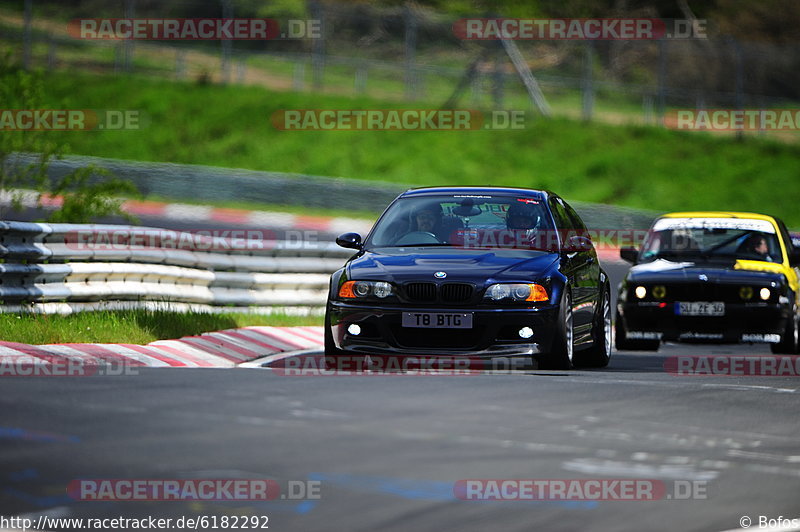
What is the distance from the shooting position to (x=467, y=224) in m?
12.2

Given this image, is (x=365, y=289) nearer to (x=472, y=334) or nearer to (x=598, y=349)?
(x=472, y=334)

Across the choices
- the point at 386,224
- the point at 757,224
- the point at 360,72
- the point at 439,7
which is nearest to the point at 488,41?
the point at 360,72

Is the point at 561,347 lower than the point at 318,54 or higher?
lower

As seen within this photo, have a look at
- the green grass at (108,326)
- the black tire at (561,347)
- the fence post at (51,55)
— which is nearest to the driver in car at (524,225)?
the black tire at (561,347)

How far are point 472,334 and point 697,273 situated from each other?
4.73m

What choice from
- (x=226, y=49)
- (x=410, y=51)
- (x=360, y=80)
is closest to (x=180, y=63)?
(x=226, y=49)

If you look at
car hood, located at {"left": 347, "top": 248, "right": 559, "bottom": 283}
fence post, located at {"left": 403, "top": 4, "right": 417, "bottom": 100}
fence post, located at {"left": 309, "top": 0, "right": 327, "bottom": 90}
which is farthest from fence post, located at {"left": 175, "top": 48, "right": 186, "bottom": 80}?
car hood, located at {"left": 347, "top": 248, "right": 559, "bottom": 283}

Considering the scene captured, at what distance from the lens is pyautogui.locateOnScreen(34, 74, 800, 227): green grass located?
1492 inches

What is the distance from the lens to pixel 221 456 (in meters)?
6.31

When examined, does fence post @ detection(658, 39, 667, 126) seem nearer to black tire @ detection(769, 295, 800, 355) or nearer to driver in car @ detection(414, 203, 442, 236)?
black tire @ detection(769, 295, 800, 355)

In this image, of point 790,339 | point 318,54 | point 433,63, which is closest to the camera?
point 790,339

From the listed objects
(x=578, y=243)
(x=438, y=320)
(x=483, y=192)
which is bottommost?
(x=438, y=320)

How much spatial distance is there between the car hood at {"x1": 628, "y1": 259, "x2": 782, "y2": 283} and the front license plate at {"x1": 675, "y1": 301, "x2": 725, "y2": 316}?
23 cm

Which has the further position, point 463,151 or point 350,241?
point 463,151
